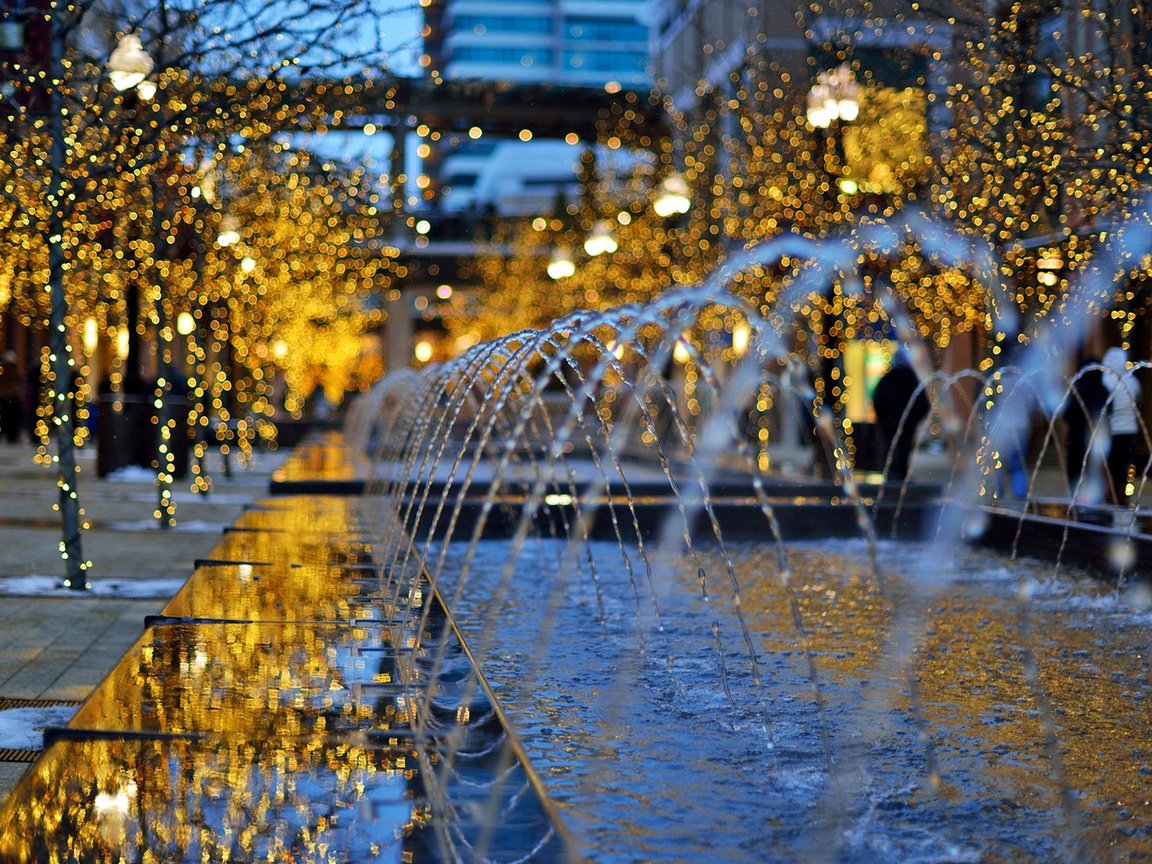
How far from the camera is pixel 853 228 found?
22.1 m

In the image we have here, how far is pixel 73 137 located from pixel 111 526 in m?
4.95

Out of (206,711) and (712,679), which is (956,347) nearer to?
(712,679)

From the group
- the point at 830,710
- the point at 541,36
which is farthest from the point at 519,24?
the point at 830,710

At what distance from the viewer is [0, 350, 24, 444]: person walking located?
33594 millimetres

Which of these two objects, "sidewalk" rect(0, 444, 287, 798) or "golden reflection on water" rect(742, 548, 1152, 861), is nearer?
"golden reflection on water" rect(742, 548, 1152, 861)

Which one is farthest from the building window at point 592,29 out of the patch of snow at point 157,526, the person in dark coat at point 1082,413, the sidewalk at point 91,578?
the patch of snow at point 157,526

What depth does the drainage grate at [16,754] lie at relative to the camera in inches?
231

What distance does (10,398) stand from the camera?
34.1 metres

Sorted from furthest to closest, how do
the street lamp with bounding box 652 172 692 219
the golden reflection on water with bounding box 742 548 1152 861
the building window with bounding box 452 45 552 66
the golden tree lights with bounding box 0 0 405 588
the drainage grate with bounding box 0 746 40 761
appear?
the building window with bounding box 452 45 552 66 → the street lamp with bounding box 652 172 692 219 → the golden tree lights with bounding box 0 0 405 588 → the drainage grate with bounding box 0 746 40 761 → the golden reflection on water with bounding box 742 548 1152 861

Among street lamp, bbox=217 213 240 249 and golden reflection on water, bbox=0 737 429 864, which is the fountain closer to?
golden reflection on water, bbox=0 737 429 864

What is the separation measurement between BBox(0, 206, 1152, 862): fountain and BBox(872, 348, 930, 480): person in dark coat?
4.12 metres

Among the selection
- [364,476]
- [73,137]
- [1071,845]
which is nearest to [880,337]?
[364,476]

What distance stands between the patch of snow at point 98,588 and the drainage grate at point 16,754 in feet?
13.7

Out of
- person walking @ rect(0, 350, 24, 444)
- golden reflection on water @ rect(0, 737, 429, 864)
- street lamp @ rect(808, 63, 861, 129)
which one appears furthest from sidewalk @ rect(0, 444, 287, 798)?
person walking @ rect(0, 350, 24, 444)
